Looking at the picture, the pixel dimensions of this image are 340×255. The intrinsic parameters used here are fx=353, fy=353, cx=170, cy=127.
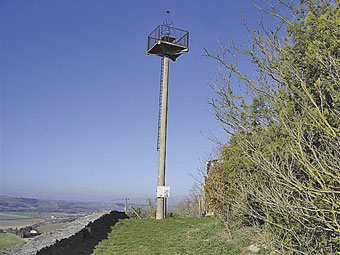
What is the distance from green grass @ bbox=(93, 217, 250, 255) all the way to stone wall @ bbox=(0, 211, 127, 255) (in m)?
0.37

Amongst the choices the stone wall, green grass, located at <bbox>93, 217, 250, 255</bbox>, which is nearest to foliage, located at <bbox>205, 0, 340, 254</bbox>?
green grass, located at <bbox>93, 217, 250, 255</bbox>

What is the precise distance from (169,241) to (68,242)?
3.28m

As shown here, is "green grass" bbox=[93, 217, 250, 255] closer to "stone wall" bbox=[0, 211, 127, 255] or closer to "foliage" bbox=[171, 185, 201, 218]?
"stone wall" bbox=[0, 211, 127, 255]

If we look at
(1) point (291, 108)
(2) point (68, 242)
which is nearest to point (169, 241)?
(2) point (68, 242)

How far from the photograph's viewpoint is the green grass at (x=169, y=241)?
927 cm

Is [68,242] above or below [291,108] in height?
below

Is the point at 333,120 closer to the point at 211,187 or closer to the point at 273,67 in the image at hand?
the point at 273,67

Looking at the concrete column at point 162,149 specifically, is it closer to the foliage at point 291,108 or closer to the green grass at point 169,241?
the green grass at point 169,241

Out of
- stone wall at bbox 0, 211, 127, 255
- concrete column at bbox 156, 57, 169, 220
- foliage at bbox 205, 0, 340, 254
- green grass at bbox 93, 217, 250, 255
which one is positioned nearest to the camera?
foliage at bbox 205, 0, 340, 254

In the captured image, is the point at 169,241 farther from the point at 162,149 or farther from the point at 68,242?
the point at 162,149

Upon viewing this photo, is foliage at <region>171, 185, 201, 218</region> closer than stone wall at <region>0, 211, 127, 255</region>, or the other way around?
stone wall at <region>0, 211, 127, 255</region>

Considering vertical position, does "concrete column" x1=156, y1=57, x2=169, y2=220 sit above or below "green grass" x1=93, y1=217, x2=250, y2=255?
above

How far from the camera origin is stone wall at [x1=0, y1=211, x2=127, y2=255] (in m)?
7.98

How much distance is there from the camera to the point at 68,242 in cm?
961
